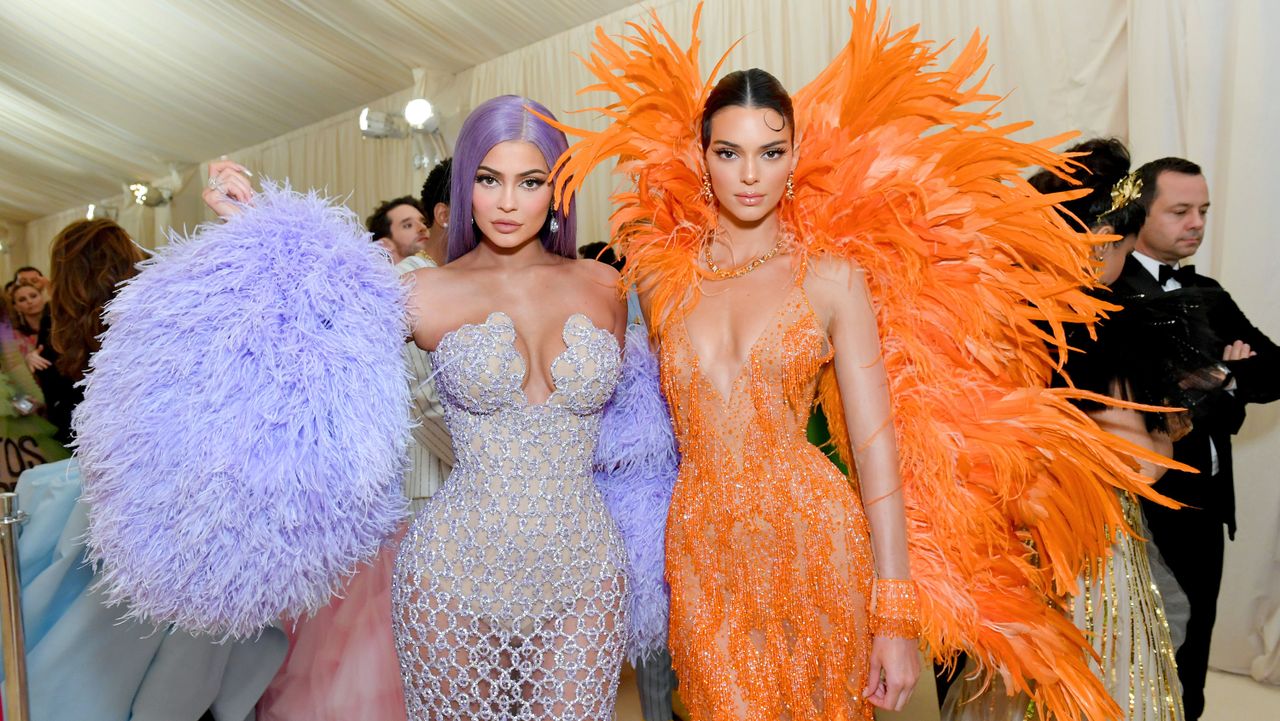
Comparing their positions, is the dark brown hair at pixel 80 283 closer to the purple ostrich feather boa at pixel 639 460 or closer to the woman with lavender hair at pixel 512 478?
the woman with lavender hair at pixel 512 478

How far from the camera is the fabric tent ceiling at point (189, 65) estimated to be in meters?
7.09

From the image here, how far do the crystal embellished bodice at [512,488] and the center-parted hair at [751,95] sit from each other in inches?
21.4

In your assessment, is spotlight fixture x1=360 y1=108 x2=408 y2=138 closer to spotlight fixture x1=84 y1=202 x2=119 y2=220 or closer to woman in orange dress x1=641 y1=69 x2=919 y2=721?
spotlight fixture x1=84 y1=202 x2=119 y2=220

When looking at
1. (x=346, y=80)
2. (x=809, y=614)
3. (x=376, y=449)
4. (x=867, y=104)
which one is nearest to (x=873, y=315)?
(x=867, y=104)

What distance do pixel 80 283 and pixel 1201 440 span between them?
361 centimetres

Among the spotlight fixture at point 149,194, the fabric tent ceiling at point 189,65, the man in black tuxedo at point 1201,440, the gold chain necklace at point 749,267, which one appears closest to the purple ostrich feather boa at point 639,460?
the gold chain necklace at point 749,267

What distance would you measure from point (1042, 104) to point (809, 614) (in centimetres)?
367

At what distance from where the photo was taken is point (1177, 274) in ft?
9.38

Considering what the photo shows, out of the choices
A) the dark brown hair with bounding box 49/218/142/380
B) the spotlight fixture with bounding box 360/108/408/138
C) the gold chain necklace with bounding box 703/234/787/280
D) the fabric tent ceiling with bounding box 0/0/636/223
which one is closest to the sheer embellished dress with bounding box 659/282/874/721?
the gold chain necklace with bounding box 703/234/787/280

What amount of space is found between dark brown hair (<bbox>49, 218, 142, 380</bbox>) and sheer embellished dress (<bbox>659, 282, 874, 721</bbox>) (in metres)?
2.33

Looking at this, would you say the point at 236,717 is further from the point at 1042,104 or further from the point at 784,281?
the point at 1042,104

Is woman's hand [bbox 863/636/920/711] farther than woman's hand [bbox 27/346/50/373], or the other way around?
woman's hand [bbox 27/346/50/373]

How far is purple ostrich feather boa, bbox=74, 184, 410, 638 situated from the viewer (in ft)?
5.42

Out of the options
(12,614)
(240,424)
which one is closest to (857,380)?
(240,424)
